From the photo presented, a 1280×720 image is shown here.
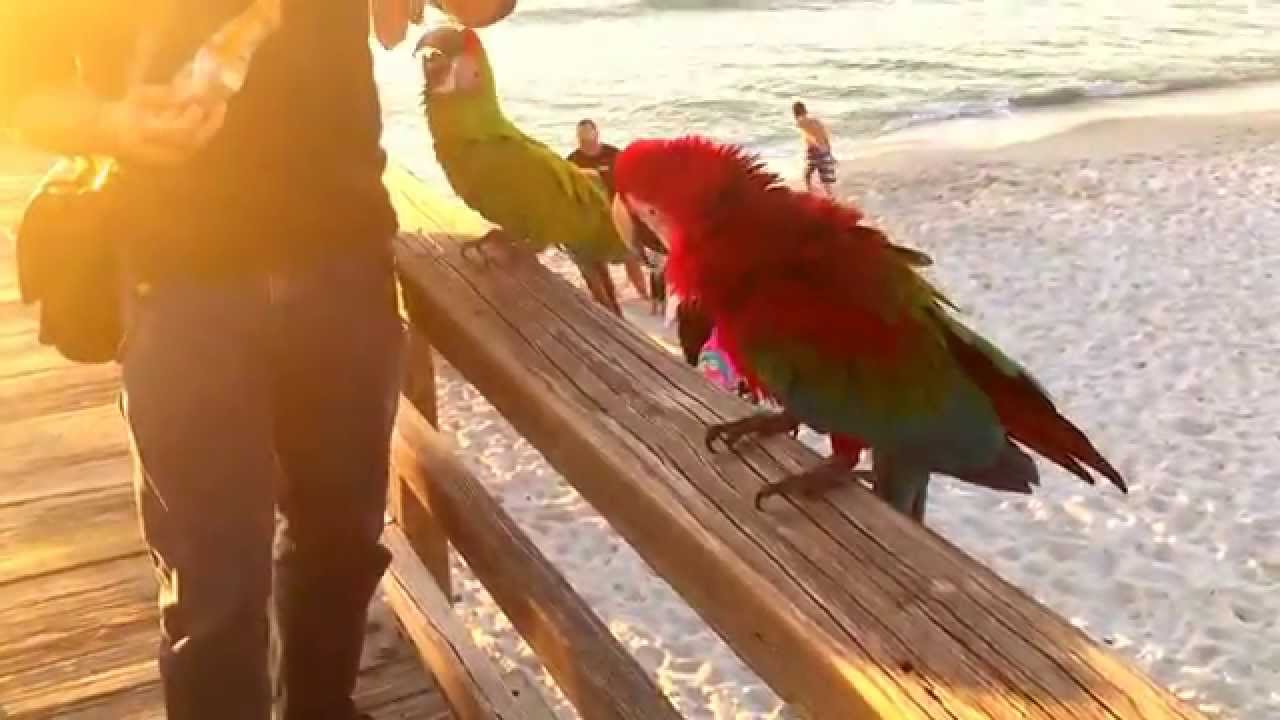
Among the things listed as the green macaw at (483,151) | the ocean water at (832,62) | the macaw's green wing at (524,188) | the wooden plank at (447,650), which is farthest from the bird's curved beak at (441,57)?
the ocean water at (832,62)

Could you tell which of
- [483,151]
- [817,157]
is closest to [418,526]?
[483,151]

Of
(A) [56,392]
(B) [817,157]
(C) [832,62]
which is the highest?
(A) [56,392]

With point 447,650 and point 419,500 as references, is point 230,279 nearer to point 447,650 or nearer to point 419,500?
point 447,650

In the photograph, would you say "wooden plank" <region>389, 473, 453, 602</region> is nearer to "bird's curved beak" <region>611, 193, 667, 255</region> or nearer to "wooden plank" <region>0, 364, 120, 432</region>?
"bird's curved beak" <region>611, 193, 667, 255</region>

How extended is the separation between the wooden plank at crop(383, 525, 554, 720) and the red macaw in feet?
1.99

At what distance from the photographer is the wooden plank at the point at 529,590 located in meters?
1.58

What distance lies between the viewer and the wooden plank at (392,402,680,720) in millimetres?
1582

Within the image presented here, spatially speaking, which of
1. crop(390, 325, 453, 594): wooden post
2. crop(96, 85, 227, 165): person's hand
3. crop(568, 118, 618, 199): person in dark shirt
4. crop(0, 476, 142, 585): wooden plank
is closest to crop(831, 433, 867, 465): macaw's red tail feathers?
crop(96, 85, 227, 165): person's hand

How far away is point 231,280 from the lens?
137 centimetres

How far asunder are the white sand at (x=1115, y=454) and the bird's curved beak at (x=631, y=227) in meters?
1.96

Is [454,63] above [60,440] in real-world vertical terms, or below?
above

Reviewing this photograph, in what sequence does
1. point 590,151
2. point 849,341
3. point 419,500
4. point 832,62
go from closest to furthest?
point 849,341, point 419,500, point 590,151, point 832,62

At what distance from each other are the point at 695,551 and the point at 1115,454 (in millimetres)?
4442

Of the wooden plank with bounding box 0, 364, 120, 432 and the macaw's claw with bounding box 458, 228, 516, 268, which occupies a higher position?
the macaw's claw with bounding box 458, 228, 516, 268
